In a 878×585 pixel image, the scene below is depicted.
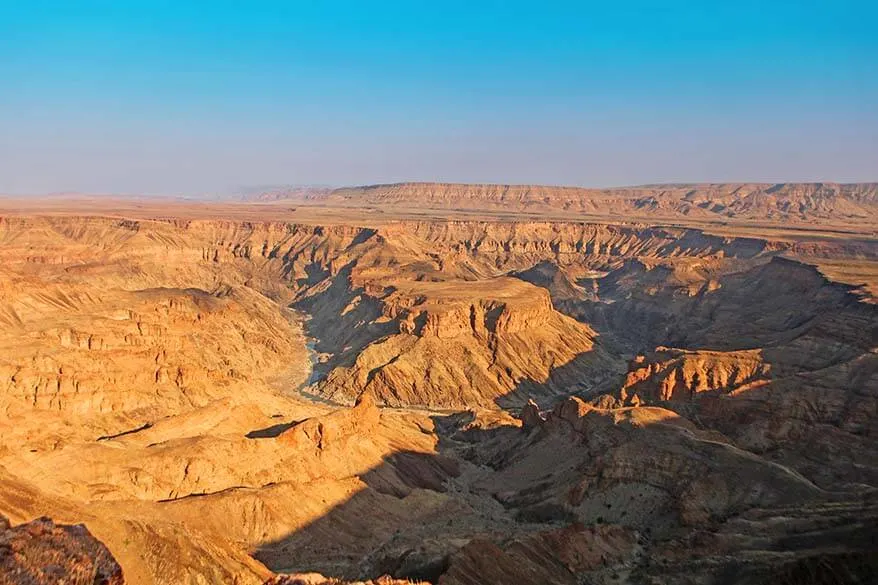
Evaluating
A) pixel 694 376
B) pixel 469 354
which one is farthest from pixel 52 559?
pixel 469 354

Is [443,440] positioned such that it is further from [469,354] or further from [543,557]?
[543,557]

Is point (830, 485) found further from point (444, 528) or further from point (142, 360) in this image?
point (142, 360)

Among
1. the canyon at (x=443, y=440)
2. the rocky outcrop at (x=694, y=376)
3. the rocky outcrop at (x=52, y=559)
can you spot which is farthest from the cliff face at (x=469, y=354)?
the rocky outcrop at (x=52, y=559)

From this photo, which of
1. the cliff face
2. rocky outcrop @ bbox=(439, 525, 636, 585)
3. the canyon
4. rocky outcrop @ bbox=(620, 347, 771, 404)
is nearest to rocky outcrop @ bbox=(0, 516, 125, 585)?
the canyon

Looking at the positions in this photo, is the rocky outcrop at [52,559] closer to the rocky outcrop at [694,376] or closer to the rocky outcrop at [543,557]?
the rocky outcrop at [543,557]

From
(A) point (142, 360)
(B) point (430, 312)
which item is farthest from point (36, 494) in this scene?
(B) point (430, 312)
